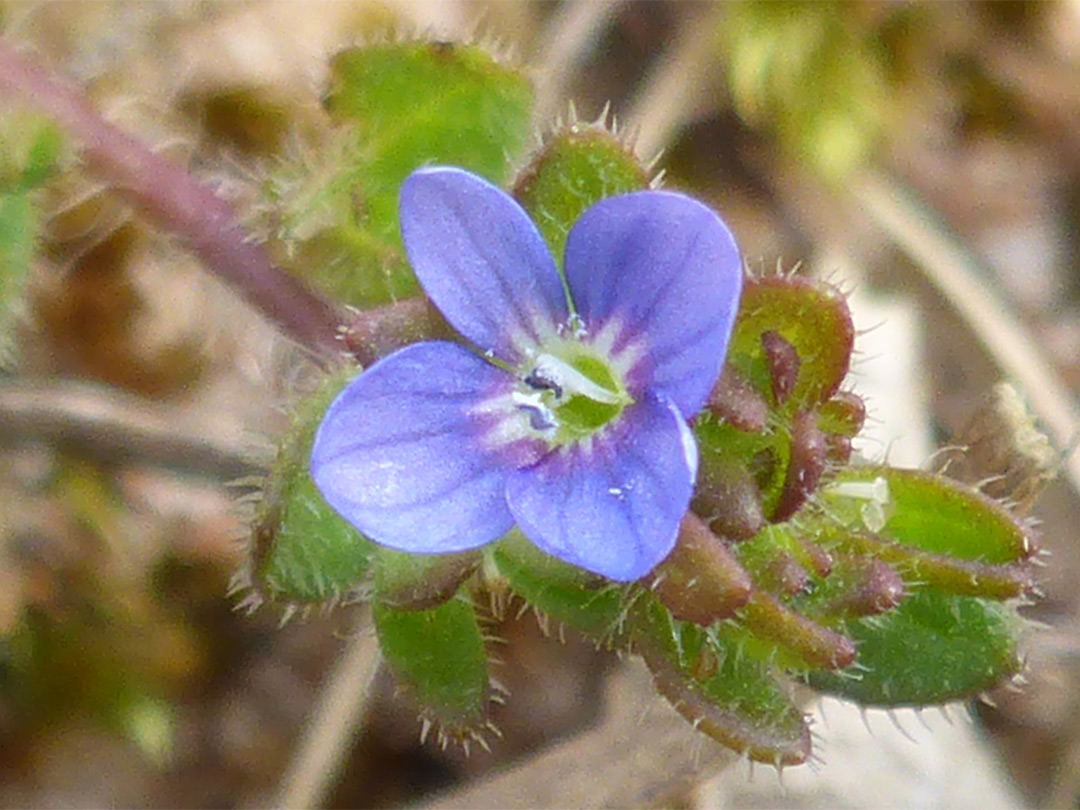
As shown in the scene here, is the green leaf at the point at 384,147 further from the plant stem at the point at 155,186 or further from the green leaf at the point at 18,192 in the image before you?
the green leaf at the point at 18,192

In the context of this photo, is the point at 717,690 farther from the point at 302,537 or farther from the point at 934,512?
the point at 302,537

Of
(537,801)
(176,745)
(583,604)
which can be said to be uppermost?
(583,604)

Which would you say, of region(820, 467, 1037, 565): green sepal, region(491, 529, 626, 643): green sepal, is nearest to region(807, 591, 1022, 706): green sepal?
region(820, 467, 1037, 565): green sepal

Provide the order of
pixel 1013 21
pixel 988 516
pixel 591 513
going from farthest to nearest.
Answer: pixel 1013 21
pixel 988 516
pixel 591 513

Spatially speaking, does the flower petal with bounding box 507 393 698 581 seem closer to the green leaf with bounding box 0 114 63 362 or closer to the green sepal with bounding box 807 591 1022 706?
the green sepal with bounding box 807 591 1022 706

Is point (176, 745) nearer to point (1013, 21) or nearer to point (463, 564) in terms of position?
point (463, 564)

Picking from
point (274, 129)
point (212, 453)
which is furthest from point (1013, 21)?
point (212, 453)
